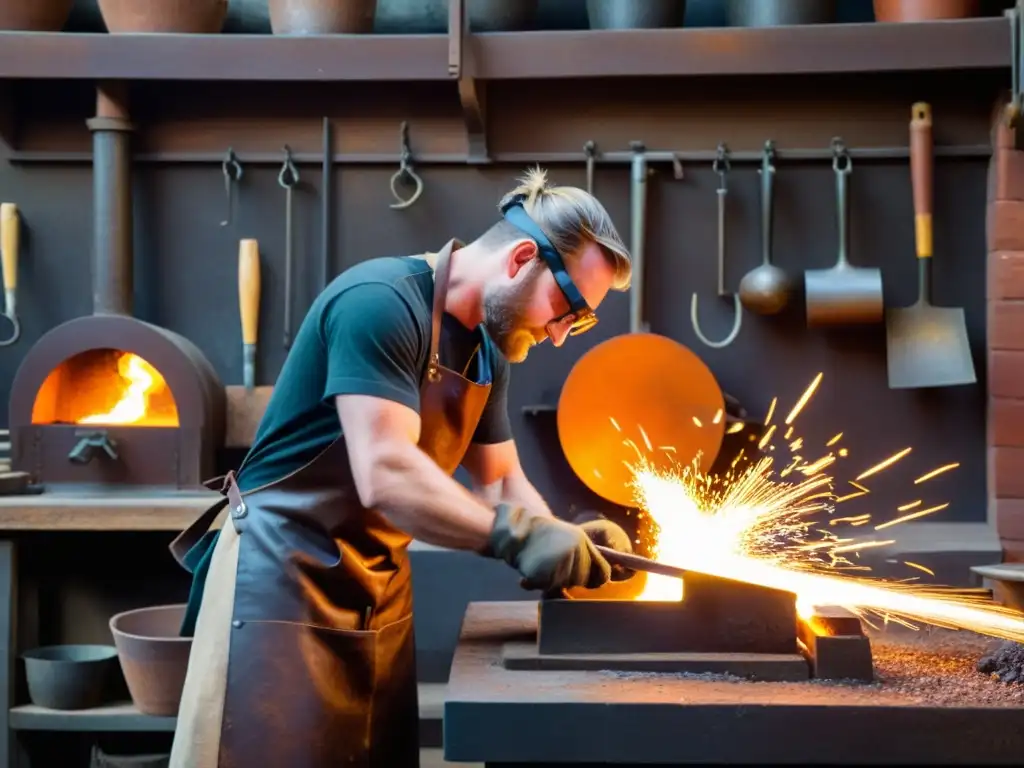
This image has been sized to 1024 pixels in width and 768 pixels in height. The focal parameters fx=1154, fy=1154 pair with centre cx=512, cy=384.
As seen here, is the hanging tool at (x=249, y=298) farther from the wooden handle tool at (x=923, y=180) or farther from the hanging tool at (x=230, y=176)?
the wooden handle tool at (x=923, y=180)

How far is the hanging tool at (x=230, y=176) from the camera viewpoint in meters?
3.35

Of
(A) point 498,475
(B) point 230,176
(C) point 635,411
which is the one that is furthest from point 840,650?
(B) point 230,176

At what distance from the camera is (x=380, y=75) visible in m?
3.06

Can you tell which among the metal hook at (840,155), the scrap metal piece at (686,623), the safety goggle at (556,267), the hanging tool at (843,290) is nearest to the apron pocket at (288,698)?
the scrap metal piece at (686,623)

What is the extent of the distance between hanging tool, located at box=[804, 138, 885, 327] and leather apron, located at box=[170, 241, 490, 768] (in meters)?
1.44

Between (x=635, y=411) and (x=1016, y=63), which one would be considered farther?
(x=635, y=411)

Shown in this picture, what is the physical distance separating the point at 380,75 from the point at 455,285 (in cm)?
126

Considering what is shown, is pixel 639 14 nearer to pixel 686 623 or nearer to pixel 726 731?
pixel 686 623

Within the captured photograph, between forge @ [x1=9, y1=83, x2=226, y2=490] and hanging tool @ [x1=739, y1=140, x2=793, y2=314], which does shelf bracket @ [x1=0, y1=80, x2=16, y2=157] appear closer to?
forge @ [x1=9, y1=83, x2=226, y2=490]

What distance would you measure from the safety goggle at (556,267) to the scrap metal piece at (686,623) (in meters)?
0.49

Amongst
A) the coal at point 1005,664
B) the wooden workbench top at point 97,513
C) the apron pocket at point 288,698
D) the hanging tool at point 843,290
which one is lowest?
the apron pocket at point 288,698

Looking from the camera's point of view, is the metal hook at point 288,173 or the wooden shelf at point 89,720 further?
the metal hook at point 288,173

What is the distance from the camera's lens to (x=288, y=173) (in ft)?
11.0

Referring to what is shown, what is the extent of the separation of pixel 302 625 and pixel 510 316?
0.62 meters
